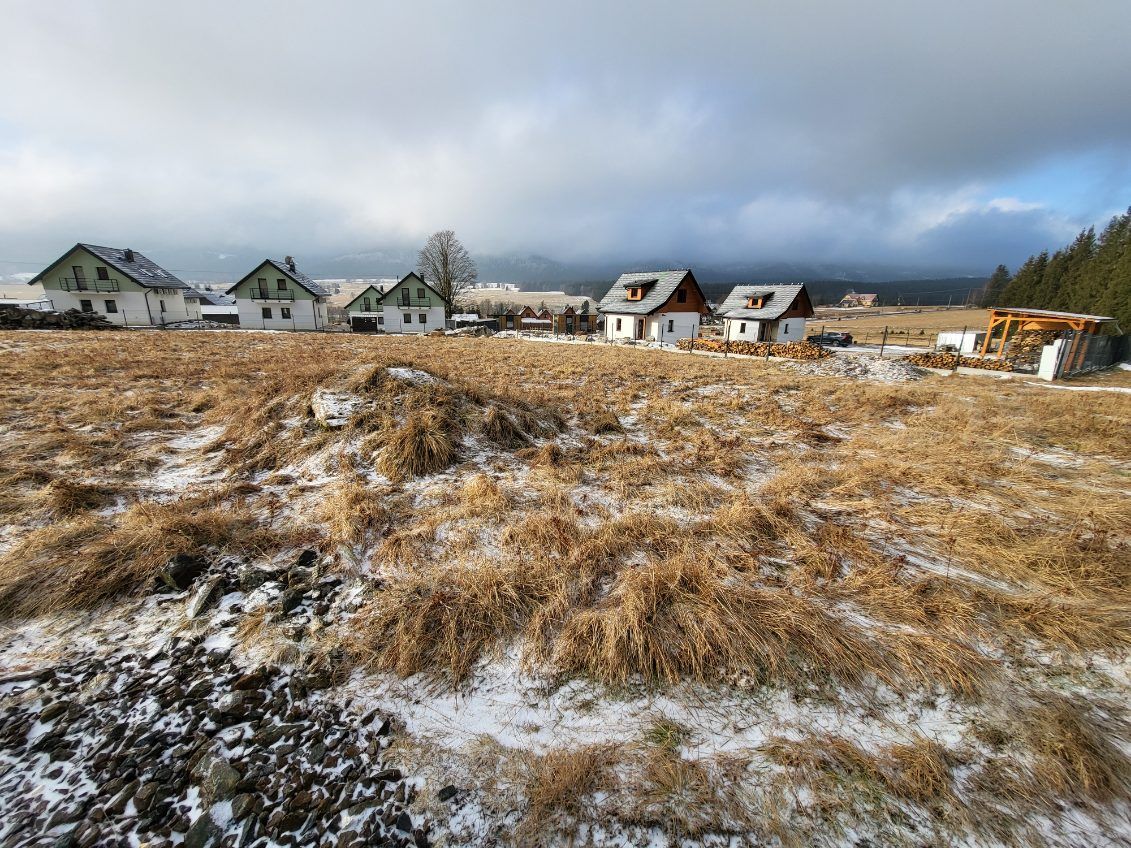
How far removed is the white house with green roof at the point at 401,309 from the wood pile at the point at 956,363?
168ft

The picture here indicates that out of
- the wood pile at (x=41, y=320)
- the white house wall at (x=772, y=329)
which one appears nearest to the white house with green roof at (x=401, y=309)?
the wood pile at (x=41, y=320)

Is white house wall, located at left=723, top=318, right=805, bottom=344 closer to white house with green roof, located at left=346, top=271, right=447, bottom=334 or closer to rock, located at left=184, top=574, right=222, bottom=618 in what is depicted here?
white house with green roof, located at left=346, top=271, right=447, bottom=334

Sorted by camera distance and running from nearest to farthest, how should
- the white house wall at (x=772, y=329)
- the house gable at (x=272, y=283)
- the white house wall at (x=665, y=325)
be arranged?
the white house wall at (x=772, y=329), the white house wall at (x=665, y=325), the house gable at (x=272, y=283)

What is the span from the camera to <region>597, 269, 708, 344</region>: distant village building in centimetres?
4219

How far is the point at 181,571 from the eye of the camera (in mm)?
4633

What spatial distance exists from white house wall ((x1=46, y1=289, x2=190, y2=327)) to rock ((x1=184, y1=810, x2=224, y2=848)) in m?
60.2

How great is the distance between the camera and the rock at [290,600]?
4316mm

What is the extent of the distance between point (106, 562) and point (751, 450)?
394 inches

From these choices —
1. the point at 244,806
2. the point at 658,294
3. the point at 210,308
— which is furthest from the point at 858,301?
the point at 244,806

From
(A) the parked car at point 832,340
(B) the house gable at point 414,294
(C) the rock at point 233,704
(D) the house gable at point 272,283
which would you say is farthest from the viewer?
(B) the house gable at point 414,294

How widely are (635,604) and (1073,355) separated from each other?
100 feet

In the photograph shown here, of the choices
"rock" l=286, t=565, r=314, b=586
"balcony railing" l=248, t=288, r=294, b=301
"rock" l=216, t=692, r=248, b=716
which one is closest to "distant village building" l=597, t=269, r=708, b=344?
"balcony railing" l=248, t=288, r=294, b=301

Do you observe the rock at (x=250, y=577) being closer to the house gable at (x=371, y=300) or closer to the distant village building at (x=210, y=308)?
the distant village building at (x=210, y=308)

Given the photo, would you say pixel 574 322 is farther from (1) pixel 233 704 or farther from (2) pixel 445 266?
(1) pixel 233 704
